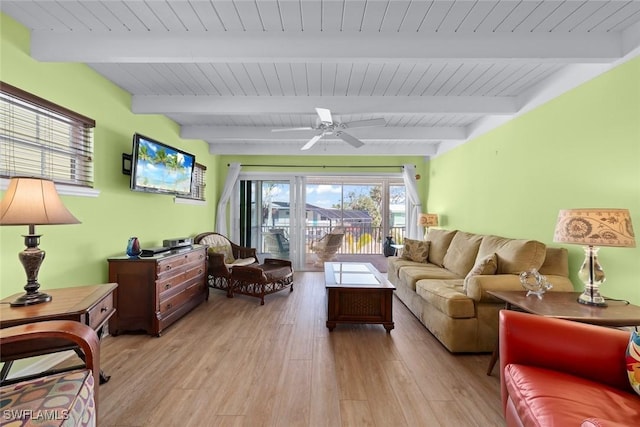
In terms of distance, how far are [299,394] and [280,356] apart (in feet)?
1.75

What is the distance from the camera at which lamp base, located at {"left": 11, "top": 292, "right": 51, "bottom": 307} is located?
5.32ft

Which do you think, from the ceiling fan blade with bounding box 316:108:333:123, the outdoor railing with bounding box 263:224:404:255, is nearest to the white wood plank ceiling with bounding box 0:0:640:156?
the ceiling fan blade with bounding box 316:108:333:123

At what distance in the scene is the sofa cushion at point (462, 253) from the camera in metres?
3.43

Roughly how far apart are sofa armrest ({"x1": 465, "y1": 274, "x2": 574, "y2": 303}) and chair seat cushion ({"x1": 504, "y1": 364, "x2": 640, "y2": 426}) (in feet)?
3.46

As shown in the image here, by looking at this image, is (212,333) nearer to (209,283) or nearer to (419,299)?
(209,283)

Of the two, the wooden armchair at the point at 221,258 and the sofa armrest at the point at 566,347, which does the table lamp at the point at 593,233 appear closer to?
the sofa armrest at the point at 566,347

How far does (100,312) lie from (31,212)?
74 centimetres

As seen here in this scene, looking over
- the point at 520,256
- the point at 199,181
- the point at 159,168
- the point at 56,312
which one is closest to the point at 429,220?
the point at 520,256

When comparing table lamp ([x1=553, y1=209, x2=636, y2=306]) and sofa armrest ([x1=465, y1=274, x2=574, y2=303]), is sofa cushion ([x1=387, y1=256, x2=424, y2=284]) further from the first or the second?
table lamp ([x1=553, y1=209, x2=636, y2=306])

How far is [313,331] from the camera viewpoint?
2.92 metres

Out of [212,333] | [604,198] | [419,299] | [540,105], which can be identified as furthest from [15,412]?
[540,105]

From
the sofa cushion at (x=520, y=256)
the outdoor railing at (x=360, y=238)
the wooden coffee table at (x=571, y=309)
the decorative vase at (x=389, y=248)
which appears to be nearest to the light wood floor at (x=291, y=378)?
the wooden coffee table at (x=571, y=309)

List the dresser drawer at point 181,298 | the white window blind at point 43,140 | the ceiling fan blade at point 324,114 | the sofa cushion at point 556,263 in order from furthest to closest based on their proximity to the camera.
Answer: the dresser drawer at point 181,298 < the ceiling fan blade at point 324,114 < the sofa cushion at point 556,263 < the white window blind at point 43,140

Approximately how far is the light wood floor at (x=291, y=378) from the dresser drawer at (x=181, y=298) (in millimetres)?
213
